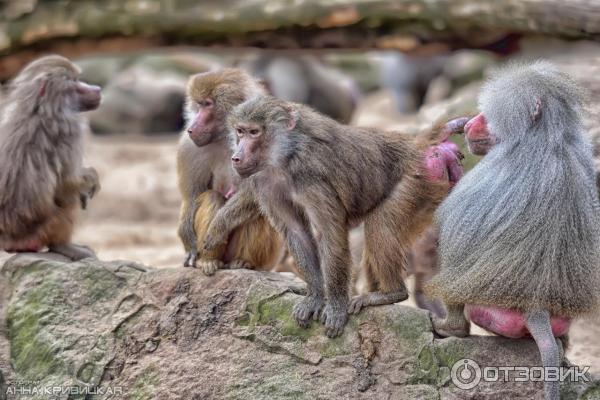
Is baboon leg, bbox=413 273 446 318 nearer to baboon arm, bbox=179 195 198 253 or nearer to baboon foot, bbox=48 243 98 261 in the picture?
baboon arm, bbox=179 195 198 253

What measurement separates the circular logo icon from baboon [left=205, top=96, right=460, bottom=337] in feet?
1.34

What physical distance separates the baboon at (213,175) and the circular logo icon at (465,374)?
3.99 ft

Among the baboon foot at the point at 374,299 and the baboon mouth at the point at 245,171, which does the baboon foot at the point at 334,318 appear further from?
the baboon mouth at the point at 245,171

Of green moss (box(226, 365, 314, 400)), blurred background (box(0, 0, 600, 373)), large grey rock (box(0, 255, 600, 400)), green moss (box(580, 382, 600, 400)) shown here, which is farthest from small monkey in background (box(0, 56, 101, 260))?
green moss (box(580, 382, 600, 400))

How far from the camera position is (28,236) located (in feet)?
16.4

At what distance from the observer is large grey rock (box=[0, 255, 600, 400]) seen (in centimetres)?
386

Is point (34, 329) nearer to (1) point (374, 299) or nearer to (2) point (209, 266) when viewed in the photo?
(2) point (209, 266)

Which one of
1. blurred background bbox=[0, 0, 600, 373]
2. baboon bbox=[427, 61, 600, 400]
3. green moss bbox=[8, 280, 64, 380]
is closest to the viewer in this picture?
baboon bbox=[427, 61, 600, 400]

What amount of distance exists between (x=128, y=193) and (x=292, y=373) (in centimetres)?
497

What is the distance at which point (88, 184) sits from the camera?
5.20 metres

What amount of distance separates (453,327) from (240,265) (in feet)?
3.77

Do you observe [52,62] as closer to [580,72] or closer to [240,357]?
[240,357]

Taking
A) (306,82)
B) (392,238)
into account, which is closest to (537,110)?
(392,238)

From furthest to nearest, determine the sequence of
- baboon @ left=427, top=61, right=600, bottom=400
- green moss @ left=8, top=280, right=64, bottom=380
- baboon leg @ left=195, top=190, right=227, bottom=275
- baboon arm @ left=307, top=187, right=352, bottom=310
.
Result: baboon leg @ left=195, top=190, right=227, bottom=275 < green moss @ left=8, top=280, right=64, bottom=380 < baboon arm @ left=307, top=187, right=352, bottom=310 < baboon @ left=427, top=61, right=600, bottom=400
